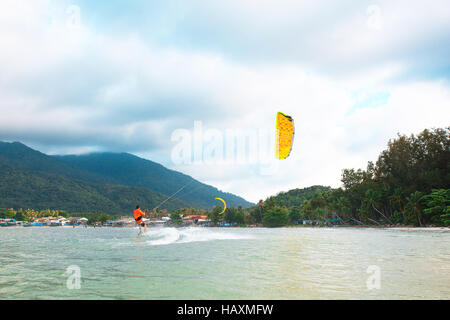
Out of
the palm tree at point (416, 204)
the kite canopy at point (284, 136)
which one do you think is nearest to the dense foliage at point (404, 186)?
the palm tree at point (416, 204)

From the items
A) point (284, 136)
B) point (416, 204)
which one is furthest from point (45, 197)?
point (284, 136)

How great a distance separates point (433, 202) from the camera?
59469 mm

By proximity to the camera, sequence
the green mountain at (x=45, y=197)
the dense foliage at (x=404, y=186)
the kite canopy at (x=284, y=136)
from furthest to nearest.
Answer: the green mountain at (x=45, y=197)
the dense foliage at (x=404, y=186)
the kite canopy at (x=284, y=136)

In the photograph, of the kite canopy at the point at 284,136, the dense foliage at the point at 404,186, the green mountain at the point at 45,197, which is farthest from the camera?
the green mountain at the point at 45,197

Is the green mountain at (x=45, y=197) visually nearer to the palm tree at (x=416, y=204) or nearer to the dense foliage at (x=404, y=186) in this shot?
the dense foliage at (x=404, y=186)

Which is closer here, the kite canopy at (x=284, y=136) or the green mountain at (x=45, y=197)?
the kite canopy at (x=284, y=136)

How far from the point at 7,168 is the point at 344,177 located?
188 metres

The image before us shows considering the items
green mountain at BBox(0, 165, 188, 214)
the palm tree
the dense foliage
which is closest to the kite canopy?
the dense foliage

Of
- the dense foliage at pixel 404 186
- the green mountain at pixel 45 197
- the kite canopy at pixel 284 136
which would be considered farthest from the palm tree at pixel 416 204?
the green mountain at pixel 45 197

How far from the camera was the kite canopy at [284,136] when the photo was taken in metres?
12.5

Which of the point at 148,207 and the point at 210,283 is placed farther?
the point at 148,207

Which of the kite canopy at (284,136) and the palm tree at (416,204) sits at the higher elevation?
the kite canopy at (284,136)

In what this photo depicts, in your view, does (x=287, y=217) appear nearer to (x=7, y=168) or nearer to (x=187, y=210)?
(x=187, y=210)
